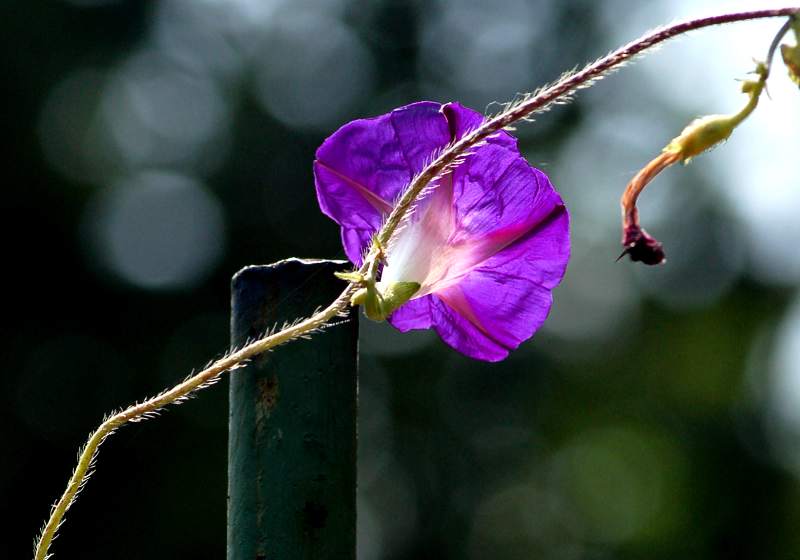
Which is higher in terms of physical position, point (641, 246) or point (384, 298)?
point (641, 246)

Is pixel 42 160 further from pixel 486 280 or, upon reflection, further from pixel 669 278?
pixel 486 280

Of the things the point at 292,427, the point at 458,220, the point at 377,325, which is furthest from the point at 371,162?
the point at 377,325

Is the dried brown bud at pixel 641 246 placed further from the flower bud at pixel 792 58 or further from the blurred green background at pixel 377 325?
the blurred green background at pixel 377 325

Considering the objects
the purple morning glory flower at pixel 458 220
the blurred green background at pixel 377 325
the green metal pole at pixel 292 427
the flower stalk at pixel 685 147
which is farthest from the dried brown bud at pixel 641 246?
the blurred green background at pixel 377 325

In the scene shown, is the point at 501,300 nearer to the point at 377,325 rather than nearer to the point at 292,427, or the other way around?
the point at 292,427

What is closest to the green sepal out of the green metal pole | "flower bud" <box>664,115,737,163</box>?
the green metal pole

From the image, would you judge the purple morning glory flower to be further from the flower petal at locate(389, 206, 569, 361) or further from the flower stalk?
the flower stalk

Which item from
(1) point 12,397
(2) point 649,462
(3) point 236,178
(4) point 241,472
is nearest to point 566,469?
(2) point 649,462
